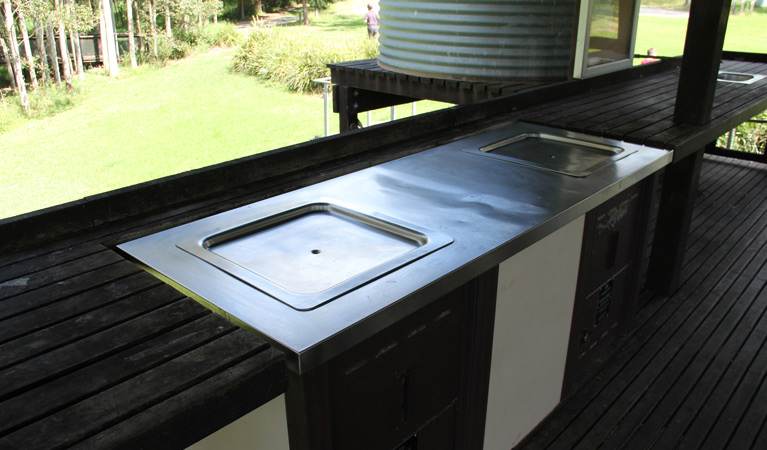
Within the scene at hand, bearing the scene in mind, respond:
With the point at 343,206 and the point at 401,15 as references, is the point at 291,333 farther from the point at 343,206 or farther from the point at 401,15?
the point at 401,15

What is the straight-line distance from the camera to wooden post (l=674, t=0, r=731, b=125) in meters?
3.05

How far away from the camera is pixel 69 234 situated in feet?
6.27

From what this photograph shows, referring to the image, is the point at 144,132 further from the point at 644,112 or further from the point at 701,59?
the point at 701,59

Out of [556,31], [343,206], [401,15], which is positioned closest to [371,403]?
[343,206]

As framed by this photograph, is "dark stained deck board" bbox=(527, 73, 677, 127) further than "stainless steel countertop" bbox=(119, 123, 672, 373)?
Yes

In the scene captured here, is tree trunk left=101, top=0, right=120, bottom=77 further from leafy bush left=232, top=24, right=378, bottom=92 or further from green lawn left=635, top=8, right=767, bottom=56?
green lawn left=635, top=8, right=767, bottom=56

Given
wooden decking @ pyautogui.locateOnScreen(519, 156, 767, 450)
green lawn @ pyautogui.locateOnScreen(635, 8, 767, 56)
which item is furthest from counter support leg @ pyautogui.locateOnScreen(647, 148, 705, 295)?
green lawn @ pyautogui.locateOnScreen(635, 8, 767, 56)

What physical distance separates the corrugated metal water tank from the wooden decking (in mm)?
1724

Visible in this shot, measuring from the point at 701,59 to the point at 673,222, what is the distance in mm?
880

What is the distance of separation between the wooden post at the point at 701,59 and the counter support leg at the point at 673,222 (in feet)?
0.72

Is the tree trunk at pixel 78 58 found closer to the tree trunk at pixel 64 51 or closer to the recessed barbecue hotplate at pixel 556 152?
the tree trunk at pixel 64 51

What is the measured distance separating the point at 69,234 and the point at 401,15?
12.8ft

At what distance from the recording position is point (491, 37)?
4672mm

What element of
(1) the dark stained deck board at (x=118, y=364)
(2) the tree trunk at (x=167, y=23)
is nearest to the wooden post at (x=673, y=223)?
(1) the dark stained deck board at (x=118, y=364)
